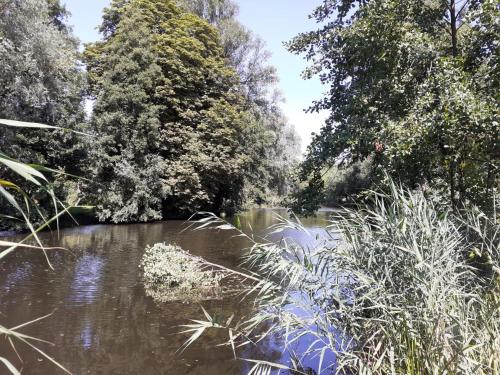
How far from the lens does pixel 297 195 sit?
10.3 metres

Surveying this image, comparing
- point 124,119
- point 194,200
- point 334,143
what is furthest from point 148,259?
point 194,200

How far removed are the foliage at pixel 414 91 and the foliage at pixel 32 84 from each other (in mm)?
8727

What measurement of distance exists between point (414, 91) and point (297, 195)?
11.9 feet

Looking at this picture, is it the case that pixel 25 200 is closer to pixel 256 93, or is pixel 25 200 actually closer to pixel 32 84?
pixel 32 84

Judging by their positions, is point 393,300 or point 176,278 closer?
point 393,300

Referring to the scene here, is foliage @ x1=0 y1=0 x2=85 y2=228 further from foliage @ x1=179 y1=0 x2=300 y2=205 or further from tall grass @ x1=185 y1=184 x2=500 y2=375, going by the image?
foliage @ x1=179 y1=0 x2=300 y2=205

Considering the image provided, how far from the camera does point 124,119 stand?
71.9 ft

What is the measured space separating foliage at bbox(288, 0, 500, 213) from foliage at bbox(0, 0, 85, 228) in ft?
28.6

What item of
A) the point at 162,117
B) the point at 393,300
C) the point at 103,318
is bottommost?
the point at 103,318

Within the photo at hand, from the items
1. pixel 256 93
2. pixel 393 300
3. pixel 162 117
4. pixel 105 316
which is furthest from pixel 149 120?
pixel 393 300

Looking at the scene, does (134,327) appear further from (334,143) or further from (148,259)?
(334,143)

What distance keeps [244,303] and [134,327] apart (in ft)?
7.63

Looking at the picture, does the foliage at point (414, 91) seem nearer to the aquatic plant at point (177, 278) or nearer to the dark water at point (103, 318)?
the aquatic plant at point (177, 278)

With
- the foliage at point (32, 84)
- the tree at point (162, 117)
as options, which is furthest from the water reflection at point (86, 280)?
the tree at point (162, 117)
